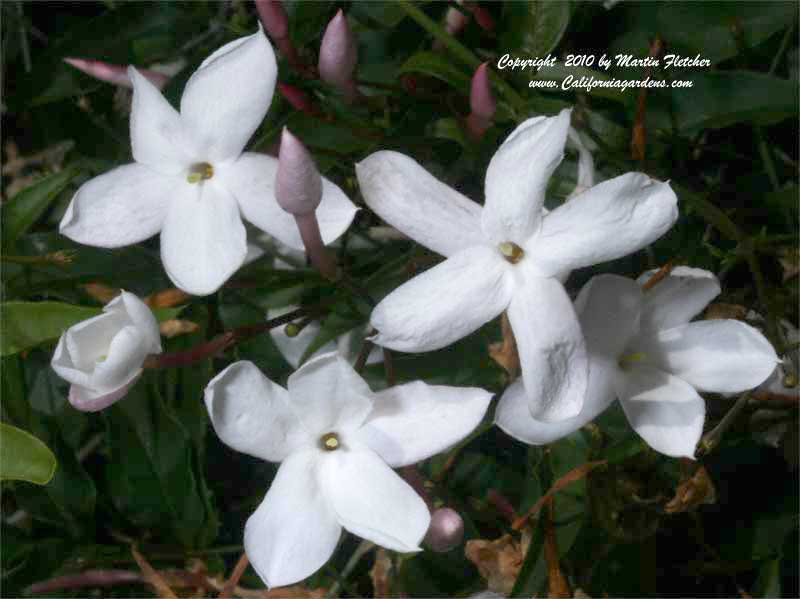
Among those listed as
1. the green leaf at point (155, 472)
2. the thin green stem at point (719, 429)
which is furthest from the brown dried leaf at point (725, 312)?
the green leaf at point (155, 472)

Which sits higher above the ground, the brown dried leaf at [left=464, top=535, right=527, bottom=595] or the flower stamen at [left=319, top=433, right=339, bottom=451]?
the flower stamen at [left=319, top=433, right=339, bottom=451]

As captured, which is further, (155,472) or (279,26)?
(155,472)

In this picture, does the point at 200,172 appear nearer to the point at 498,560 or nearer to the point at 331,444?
the point at 331,444

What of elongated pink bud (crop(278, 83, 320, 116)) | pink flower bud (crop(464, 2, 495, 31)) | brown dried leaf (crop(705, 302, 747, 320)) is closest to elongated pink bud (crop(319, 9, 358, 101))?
elongated pink bud (crop(278, 83, 320, 116))

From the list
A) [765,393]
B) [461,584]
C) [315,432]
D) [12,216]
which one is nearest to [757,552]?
[765,393]

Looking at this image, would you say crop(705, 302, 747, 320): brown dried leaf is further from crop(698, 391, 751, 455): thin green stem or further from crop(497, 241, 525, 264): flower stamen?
crop(497, 241, 525, 264): flower stamen

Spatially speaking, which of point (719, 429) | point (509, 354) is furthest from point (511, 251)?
point (719, 429)

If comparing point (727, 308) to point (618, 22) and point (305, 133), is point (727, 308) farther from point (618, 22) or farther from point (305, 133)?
point (305, 133)
